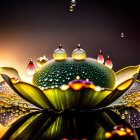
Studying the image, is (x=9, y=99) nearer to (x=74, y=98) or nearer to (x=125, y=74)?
(x=74, y=98)

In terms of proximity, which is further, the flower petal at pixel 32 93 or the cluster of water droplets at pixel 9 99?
the cluster of water droplets at pixel 9 99

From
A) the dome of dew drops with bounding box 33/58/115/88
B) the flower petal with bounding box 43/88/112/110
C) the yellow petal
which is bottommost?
the flower petal with bounding box 43/88/112/110

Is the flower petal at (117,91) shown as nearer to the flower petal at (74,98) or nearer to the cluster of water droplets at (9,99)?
the flower petal at (74,98)

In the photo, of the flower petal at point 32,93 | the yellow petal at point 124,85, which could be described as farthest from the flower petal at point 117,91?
the flower petal at point 32,93

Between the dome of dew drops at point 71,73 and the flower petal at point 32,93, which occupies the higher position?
the dome of dew drops at point 71,73

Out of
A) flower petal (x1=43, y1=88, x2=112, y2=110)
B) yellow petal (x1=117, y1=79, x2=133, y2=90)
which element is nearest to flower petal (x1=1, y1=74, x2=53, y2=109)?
flower petal (x1=43, y1=88, x2=112, y2=110)

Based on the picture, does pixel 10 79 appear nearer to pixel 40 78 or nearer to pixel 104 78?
pixel 40 78

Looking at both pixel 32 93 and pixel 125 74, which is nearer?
pixel 32 93

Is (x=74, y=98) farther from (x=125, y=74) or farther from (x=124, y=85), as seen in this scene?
(x=125, y=74)

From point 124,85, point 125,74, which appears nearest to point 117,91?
point 124,85

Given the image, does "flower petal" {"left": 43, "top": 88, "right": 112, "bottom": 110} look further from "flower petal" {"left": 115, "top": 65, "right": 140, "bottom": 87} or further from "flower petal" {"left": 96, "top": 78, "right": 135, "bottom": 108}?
"flower petal" {"left": 115, "top": 65, "right": 140, "bottom": 87}

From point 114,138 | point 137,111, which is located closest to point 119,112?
point 137,111
